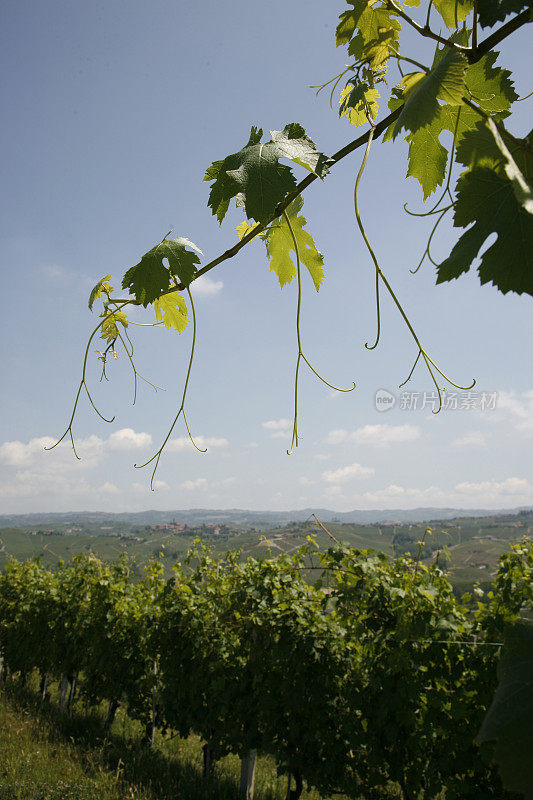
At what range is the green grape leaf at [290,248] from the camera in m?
1.04

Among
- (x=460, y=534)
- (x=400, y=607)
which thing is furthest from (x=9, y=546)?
(x=400, y=607)

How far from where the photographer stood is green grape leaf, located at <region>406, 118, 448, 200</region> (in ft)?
2.66

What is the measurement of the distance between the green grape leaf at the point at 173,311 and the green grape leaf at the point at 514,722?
1.04 meters

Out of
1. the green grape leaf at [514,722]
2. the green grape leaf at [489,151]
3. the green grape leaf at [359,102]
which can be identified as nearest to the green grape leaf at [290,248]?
the green grape leaf at [359,102]

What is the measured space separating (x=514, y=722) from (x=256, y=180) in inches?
27.4

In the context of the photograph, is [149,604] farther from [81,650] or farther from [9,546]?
[9,546]

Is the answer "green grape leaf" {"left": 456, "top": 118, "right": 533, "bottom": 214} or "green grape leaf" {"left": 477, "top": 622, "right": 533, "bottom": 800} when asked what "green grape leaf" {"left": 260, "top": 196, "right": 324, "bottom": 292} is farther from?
"green grape leaf" {"left": 477, "top": 622, "right": 533, "bottom": 800}

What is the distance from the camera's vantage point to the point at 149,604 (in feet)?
23.0

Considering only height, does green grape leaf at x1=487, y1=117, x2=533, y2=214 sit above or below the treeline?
above

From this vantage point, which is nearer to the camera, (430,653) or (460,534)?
(430,653)

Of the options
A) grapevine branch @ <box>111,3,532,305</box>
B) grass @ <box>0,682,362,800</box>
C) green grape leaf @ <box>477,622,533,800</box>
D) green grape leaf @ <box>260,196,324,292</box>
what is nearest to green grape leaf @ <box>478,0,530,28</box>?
grapevine branch @ <box>111,3,532,305</box>

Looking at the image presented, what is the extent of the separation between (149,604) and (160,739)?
11.2 feet

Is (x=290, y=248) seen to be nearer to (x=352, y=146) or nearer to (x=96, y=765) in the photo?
(x=352, y=146)

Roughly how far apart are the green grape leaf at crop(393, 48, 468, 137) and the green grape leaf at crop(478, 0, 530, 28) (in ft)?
0.20
